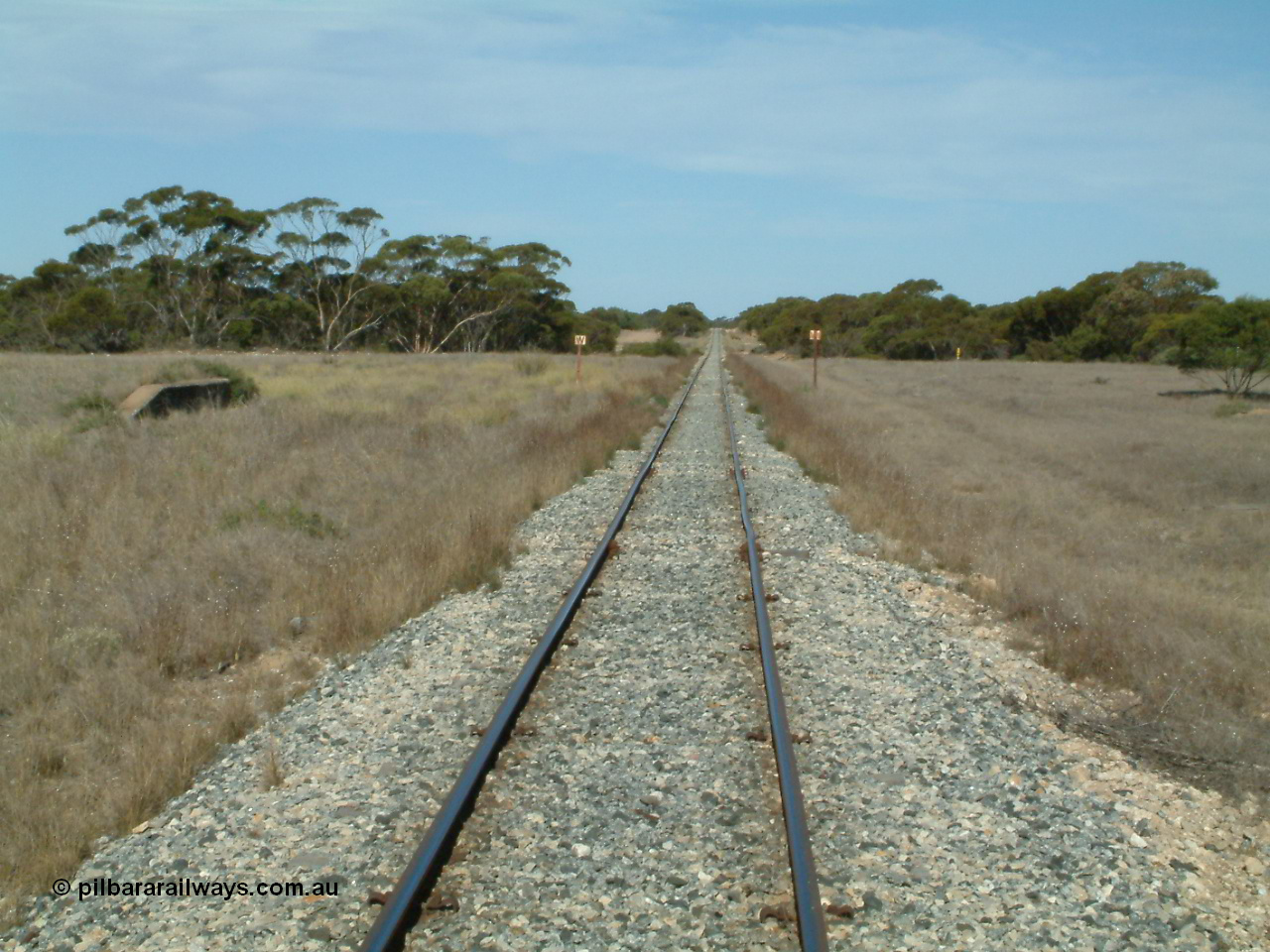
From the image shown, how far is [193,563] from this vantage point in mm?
9469

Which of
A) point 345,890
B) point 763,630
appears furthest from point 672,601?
point 345,890

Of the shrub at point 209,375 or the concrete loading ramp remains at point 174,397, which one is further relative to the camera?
the shrub at point 209,375

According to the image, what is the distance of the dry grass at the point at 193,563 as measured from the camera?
5539 mm

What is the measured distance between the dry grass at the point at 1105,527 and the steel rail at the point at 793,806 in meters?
2.01

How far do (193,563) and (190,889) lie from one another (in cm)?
564

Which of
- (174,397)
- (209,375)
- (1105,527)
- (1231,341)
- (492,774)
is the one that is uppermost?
(1231,341)

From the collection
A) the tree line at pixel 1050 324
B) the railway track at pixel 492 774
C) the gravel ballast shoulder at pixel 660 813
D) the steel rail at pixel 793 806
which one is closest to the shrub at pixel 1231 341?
the tree line at pixel 1050 324

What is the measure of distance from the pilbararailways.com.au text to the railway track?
380 millimetres

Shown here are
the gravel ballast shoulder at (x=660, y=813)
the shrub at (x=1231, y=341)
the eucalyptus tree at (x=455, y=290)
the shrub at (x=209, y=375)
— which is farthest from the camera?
the eucalyptus tree at (x=455, y=290)

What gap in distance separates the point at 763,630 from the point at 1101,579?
4463 mm

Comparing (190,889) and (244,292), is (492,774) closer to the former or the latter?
(190,889)

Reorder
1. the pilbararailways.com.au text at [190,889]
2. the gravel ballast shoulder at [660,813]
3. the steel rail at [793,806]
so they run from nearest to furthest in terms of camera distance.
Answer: the steel rail at [793,806], the gravel ballast shoulder at [660,813], the pilbararailways.com.au text at [190,889]

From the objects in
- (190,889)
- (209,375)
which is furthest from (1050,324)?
(190,889)

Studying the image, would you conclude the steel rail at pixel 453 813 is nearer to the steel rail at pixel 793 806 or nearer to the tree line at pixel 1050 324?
the steel rail at pixel 793 806
